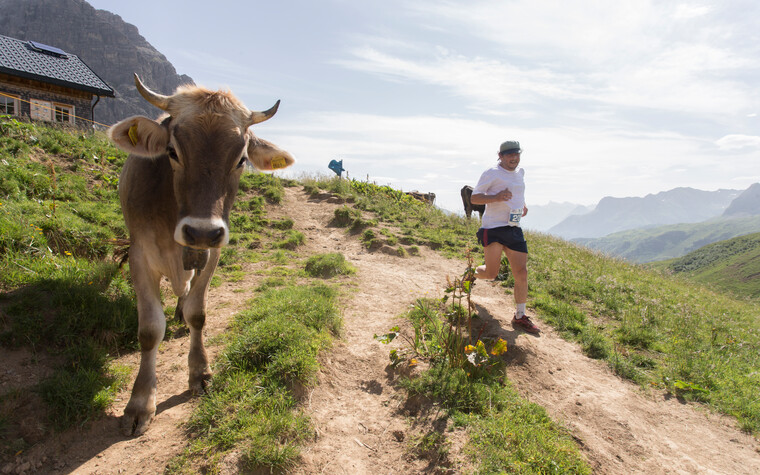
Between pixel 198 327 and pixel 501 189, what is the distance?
4.14 m

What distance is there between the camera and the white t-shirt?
5.26 metres

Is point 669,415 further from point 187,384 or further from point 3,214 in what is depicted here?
point 3,214

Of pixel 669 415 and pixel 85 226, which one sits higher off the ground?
pixel 85 226

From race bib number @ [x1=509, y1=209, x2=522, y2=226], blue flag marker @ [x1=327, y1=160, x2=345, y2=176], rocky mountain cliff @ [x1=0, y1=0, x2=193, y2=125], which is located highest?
rocky mountain cliff @ [x1=0, y1=0, x2=193, y2=125]

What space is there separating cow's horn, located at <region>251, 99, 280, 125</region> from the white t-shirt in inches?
115

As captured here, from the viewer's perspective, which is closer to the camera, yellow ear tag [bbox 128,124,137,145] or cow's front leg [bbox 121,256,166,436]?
cow's front leg [bbox 121,256,166,436]

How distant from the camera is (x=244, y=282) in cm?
640

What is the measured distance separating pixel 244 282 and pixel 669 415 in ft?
19.7

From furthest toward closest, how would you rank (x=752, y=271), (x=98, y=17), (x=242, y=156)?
(x=98, y=17) → (x=752, y=271) → (x=242, y=156)

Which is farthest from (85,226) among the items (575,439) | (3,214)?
(575,439)

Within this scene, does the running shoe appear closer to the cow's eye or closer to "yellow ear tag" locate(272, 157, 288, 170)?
"yellow ear tag" locate(272, 157, 288, 170)

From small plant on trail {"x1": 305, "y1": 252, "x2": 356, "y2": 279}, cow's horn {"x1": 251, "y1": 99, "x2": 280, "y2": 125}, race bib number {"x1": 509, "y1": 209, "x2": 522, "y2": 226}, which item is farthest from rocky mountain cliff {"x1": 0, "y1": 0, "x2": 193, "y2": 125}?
race bib number {"x1": 509, "y1": 209, "x2": 522, "y2": 226}

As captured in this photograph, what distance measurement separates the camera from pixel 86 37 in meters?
141

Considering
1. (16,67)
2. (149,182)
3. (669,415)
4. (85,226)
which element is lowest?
(669,415)
